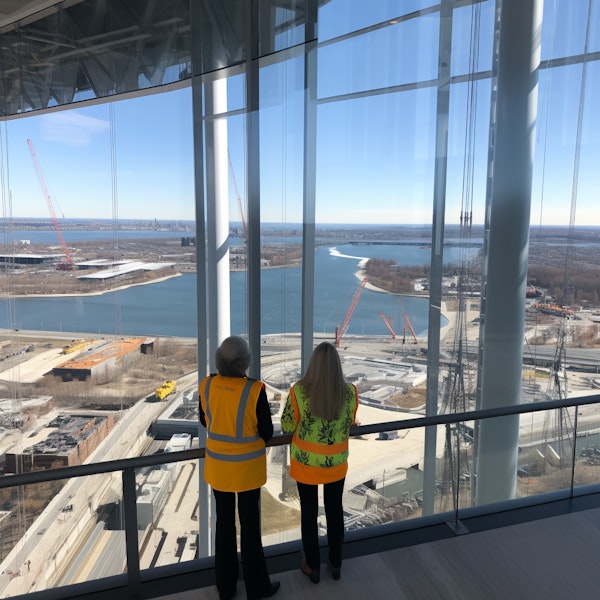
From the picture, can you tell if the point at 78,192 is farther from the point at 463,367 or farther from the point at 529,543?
the point at 529,543

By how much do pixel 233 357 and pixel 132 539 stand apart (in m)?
0.80

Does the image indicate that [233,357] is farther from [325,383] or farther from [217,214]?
[217,214]

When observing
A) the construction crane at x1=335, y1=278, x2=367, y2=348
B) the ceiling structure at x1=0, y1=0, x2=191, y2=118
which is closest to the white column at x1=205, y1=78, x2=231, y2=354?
the ceiling structure at x1=0, y1=0, x2=191, y2=118

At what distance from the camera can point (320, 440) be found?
70.9 inches

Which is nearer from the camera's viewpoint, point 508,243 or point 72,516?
point 508,243

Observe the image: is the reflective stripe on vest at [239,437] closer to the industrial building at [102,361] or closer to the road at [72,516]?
the road at [72,516]

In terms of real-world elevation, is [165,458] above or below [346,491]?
above

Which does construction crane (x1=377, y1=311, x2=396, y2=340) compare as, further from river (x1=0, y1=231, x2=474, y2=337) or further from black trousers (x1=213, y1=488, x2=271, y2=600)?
black trousers (x1=213, y1=488, x2=271, y2=600)

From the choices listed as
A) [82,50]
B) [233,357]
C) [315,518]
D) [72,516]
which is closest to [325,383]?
[233,357]

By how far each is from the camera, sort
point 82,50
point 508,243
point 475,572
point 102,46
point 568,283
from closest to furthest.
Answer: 1. point 475,572
2. point 508,243
3. point 568,283
4. point 102,46
5. point 82,50

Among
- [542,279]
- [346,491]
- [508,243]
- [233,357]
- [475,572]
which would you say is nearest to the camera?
[233,357]

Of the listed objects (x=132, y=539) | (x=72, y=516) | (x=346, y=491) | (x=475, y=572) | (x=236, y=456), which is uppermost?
(x=236, y=456)

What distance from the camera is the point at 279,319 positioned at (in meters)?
4.55

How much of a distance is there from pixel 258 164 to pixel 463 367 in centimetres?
259
